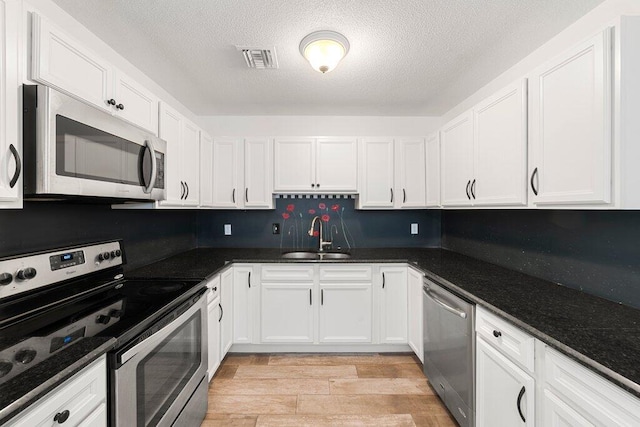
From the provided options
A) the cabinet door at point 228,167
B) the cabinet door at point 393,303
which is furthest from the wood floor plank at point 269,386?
the cabinet door at point 228,167

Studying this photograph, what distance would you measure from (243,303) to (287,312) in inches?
16.4

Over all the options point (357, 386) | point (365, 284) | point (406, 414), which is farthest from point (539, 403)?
point (365, 284)

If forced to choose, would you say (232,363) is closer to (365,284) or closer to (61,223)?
(365,284)

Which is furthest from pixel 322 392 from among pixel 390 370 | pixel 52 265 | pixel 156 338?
pixel 52 265

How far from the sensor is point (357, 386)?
7.07 feet

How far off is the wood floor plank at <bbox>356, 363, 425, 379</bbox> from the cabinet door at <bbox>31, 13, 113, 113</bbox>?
8.44 ft

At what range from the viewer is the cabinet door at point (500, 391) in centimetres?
118

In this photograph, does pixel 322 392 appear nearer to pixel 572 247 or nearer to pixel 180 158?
pixel 572 247

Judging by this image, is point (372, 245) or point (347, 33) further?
point (372, 245)

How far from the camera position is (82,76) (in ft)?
4.16

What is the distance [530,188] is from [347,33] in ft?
4.64

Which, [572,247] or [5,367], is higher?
[572,247]

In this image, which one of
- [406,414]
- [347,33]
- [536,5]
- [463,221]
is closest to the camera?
[536,5]

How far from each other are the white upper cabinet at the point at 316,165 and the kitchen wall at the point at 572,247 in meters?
1.36
